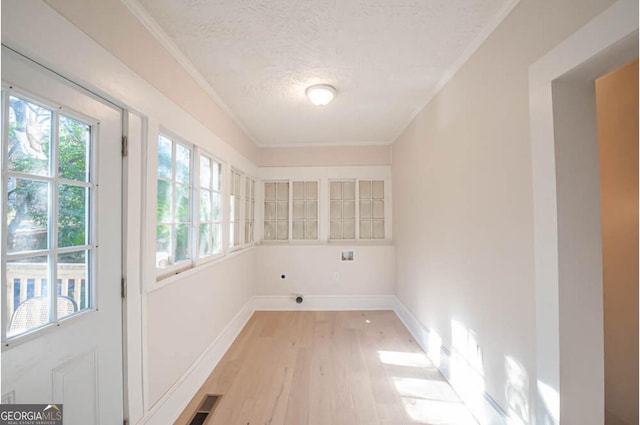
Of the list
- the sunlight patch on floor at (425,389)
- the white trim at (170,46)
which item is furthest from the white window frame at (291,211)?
the sunlight patch on floor at (425,389)

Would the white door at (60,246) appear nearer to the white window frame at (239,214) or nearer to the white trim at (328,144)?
the white window frame at (239,214)

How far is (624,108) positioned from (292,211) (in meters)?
3.55

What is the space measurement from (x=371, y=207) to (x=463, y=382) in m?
2.66

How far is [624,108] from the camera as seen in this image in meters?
1.70

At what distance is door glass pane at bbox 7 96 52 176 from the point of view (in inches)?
37.0

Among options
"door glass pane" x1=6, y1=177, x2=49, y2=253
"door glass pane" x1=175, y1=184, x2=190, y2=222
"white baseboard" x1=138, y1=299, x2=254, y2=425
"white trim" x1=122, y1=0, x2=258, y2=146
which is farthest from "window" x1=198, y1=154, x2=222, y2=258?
"door glass pane" x1=6, y1=177, x2=49, y2=253

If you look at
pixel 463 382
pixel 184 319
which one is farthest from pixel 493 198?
pixel 184 319

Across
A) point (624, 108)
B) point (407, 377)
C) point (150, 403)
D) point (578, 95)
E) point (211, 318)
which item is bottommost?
point (407, 377)

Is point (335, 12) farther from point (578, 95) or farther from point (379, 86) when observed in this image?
point (578, 95)

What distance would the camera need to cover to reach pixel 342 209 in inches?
169

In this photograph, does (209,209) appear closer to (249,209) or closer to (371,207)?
(249,209)

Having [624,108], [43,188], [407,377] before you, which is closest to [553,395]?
[407,377]

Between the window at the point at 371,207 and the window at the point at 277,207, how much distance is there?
118 centimetres

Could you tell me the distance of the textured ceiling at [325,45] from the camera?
1.47m
